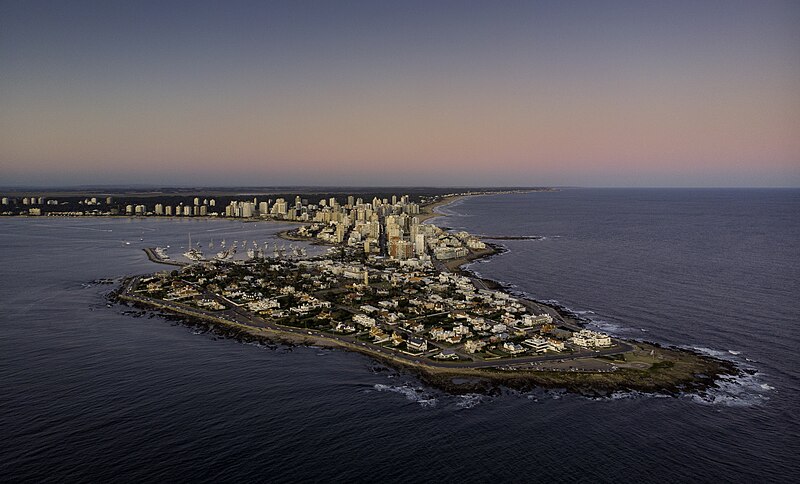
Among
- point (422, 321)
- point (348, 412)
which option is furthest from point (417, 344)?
point (348, 412)

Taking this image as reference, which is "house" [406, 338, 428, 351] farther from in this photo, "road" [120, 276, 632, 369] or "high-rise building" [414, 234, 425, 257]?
"high-rise building" [414, 234, 425, 257]

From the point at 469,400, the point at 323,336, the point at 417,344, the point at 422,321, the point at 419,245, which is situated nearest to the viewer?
the point at 469,400

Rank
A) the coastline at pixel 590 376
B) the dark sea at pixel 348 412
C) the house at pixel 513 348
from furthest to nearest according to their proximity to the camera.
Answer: the house at pixel 513 348
the coastline at pixel 590 376
the dark sea at pixel 348 412

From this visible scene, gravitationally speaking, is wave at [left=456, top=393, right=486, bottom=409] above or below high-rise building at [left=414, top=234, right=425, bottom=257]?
below

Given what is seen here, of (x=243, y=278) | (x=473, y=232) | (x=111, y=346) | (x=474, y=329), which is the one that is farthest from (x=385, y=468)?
(x=473, y=232)

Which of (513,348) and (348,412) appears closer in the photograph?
(348,412)

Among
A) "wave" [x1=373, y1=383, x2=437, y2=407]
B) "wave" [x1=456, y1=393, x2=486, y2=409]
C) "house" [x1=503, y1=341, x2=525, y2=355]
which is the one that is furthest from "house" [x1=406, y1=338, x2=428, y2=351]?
"wave" [x1=456, y1=393, x2=486, y2=409]

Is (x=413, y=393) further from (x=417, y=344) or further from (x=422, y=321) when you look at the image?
(x=422, y=321)

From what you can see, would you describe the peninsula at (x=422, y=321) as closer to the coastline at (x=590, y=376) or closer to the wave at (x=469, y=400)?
the coastline at (x=590, y=376)

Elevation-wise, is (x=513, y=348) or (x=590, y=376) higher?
(x=513, y=348)

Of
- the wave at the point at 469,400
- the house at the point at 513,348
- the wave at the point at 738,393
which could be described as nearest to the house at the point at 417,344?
the house at the point at 513,348
